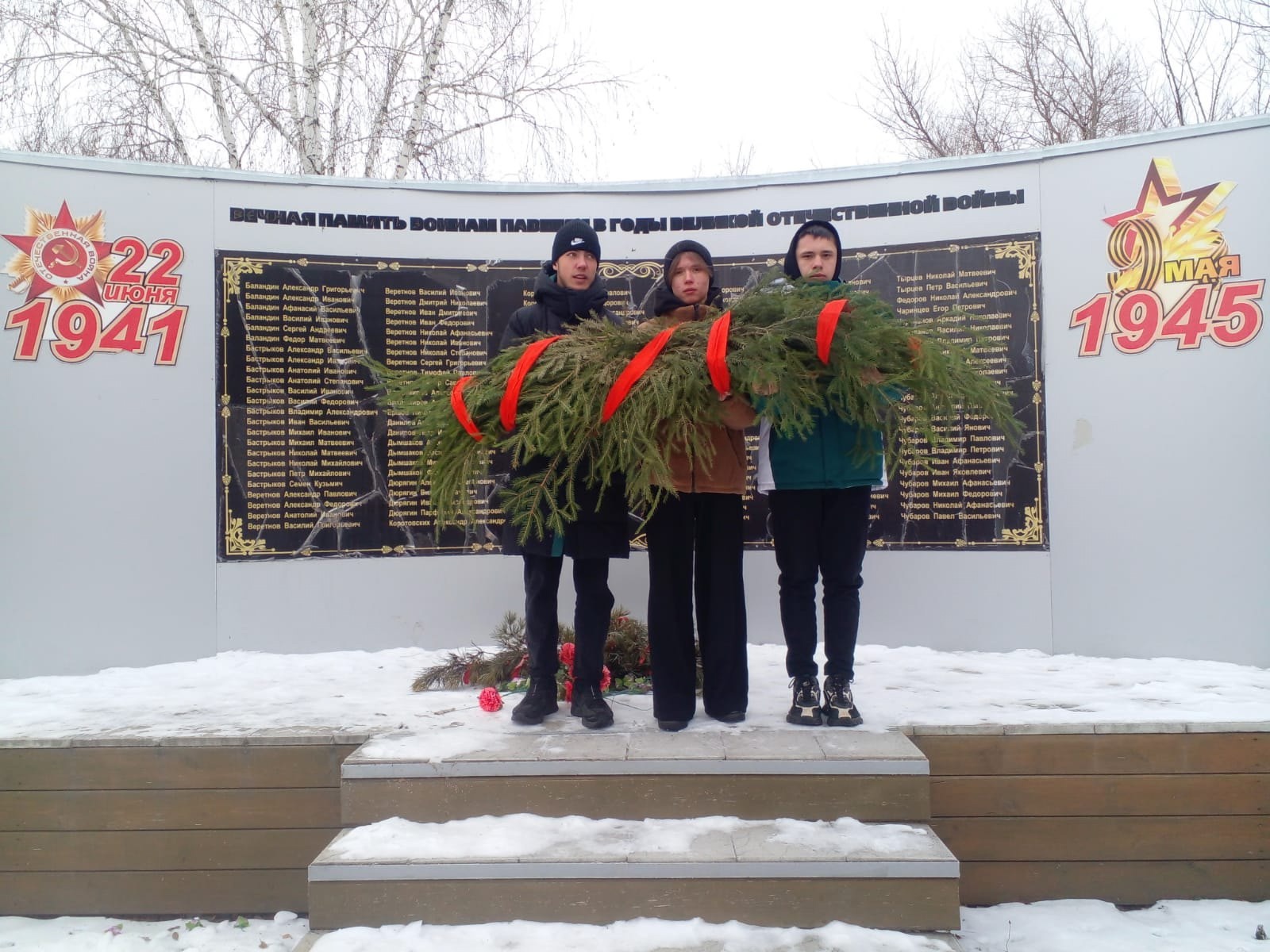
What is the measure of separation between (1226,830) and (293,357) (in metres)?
4.71

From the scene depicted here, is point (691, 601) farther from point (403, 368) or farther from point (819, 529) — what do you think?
point (403, 368)

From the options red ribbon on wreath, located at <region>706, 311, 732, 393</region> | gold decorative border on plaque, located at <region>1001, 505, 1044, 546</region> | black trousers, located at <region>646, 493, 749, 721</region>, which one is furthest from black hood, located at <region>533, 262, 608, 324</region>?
gold decorative border on plaque, located at <region>1001, 505, 1044, 546</region>

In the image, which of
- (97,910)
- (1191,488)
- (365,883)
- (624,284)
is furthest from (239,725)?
(1191,488)

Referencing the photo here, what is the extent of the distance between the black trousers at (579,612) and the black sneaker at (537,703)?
42 millimetres

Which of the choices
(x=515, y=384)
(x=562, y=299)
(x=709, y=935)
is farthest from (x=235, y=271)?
(x=709, y=935)

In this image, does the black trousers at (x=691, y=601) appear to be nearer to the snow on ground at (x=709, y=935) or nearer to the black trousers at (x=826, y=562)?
the black trousers at (x=826, y=562)

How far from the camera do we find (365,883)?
8.10 feet

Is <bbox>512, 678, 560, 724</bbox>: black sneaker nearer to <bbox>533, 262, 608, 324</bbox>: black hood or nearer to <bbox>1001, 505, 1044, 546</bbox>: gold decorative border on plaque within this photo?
<bbox>533, 262, 608, 324</bbox>: black hood

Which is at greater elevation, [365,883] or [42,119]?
[42,119]

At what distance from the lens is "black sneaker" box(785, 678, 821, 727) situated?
10.6 feet

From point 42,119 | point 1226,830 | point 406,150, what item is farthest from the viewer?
point 406,150

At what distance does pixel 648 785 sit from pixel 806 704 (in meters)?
0.76

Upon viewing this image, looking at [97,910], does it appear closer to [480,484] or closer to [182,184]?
[480,484]

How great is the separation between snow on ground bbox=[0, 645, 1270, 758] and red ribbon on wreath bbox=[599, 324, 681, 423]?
122cm
